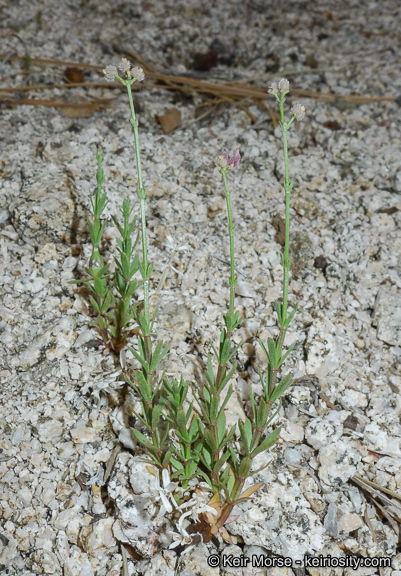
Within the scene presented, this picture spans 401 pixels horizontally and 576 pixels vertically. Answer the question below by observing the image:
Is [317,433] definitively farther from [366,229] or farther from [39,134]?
[39,134]

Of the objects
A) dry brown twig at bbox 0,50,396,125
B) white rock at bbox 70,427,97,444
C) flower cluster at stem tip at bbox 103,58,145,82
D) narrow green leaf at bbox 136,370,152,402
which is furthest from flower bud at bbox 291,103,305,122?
dry brown twig at bbox 0,50,396,125

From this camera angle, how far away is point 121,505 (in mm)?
1655

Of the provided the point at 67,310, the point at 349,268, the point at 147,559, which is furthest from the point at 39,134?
the point at 147,559

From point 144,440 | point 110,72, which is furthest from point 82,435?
point 110,72

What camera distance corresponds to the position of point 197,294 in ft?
7.02

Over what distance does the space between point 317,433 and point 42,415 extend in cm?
98

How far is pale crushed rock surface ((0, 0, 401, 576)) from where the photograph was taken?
1.69m

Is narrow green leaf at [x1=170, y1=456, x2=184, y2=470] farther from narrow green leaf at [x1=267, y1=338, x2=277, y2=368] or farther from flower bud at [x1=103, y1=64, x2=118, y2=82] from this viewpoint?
flower bud at [x1=103, y1=64, x2=118, y2=82]

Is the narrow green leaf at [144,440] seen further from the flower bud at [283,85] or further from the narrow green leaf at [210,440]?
Result: the flower bud at [283,85]

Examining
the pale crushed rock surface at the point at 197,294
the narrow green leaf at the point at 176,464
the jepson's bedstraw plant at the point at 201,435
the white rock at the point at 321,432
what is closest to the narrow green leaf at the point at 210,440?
the jepson's bedstraw plant at the point at 201,435

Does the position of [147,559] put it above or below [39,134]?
below

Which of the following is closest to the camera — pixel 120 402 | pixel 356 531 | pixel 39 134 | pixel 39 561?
pixel 39 561

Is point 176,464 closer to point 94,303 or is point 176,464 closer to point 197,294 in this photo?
point 94,303

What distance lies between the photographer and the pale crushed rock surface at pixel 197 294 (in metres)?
1.69
